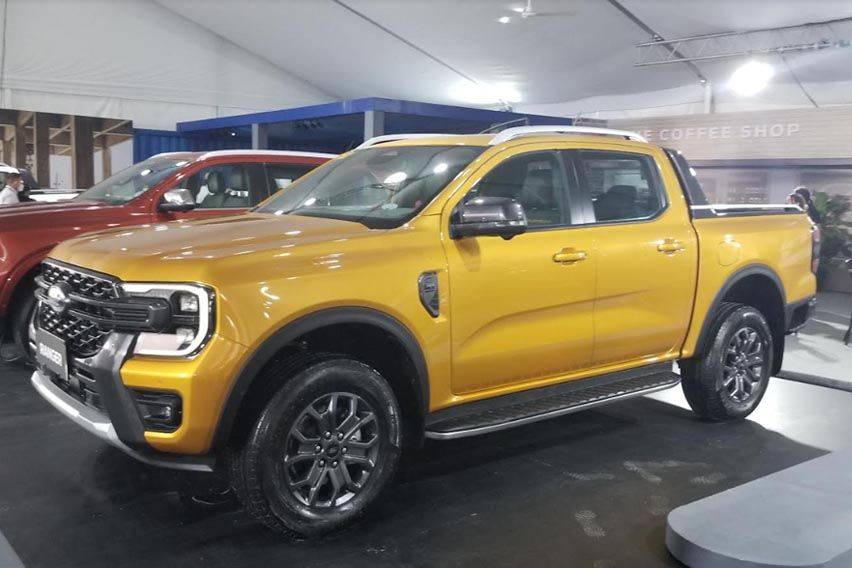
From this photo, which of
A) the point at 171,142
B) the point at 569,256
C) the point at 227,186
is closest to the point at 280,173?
the point at 227,186

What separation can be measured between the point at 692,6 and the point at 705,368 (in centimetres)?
1027

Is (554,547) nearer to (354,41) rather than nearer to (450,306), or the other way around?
(450,306)

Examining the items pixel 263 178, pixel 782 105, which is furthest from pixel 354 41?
pixel 263 178

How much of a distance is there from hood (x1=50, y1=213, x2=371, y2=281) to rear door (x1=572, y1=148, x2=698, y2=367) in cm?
143

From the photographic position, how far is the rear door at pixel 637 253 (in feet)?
13.4

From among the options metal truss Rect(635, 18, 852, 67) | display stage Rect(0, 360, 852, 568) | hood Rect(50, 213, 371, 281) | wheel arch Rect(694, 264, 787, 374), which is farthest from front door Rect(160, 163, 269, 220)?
metal truss Rect(635, 18, 852, 67)

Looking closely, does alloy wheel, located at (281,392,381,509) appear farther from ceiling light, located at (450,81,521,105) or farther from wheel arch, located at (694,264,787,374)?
ceiling light, located at (450,81,521,105)

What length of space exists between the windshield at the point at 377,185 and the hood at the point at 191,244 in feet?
0.64

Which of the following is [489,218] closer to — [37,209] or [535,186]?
[535,186]

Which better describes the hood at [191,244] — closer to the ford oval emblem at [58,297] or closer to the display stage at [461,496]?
the ford oval emblem at [58,297]

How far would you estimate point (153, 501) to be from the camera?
354 centimetres

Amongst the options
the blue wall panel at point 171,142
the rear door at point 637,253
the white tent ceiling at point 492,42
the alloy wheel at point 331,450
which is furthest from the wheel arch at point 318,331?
the blue wall panel at point 171,142

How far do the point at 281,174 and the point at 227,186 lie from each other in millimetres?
520

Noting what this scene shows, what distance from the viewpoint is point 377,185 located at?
3.95 metres
